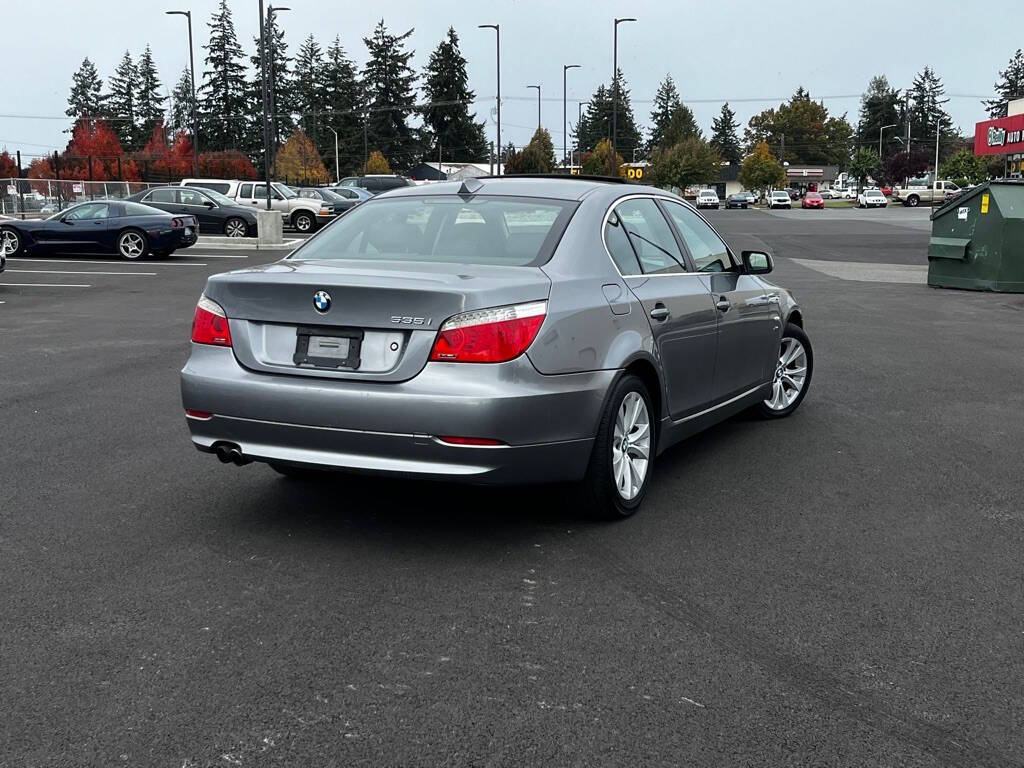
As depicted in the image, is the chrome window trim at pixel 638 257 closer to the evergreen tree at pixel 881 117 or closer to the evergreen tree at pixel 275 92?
the evergreen tree at pixel 275 92

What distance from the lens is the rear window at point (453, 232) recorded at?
5.25 m

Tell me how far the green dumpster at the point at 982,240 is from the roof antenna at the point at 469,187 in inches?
583

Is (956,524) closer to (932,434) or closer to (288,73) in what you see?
(932,434)

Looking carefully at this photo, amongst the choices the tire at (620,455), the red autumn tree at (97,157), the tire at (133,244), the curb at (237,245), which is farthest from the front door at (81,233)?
the red autumn tree at (97,157)

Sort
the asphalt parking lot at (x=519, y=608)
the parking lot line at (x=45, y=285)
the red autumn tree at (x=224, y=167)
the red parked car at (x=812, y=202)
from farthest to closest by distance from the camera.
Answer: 1. the red parked car at (x=812, y=202)
2. the red autumn tree at (x=224, y=167)
3. the parking lot line at (x=45, y=285)
4. the asphalt parking lot at (x=519, y=608)

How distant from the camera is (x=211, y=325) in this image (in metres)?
5.10

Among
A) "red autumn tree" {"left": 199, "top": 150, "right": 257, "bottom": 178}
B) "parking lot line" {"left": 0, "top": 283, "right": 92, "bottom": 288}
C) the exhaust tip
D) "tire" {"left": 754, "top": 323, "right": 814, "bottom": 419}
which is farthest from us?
"red autumn tree" {"left": 199, "top": 150, "right": 257, "bottom": 178}

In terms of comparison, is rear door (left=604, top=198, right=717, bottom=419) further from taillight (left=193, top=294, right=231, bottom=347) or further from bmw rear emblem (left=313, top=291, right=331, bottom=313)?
taillight (left=193, top=294, right=231, bottom=347)

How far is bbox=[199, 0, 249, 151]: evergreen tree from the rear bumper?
107359 millimetres

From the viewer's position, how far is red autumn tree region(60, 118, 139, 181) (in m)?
61.5

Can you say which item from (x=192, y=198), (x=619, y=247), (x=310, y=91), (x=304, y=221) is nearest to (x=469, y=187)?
(x=619, y=247)

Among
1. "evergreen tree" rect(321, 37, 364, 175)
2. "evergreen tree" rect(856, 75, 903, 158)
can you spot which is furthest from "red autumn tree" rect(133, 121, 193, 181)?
"evergreen tree" rect(856, 75, 903, 158)

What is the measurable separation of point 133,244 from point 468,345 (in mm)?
22181

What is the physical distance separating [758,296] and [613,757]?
4415 mm
